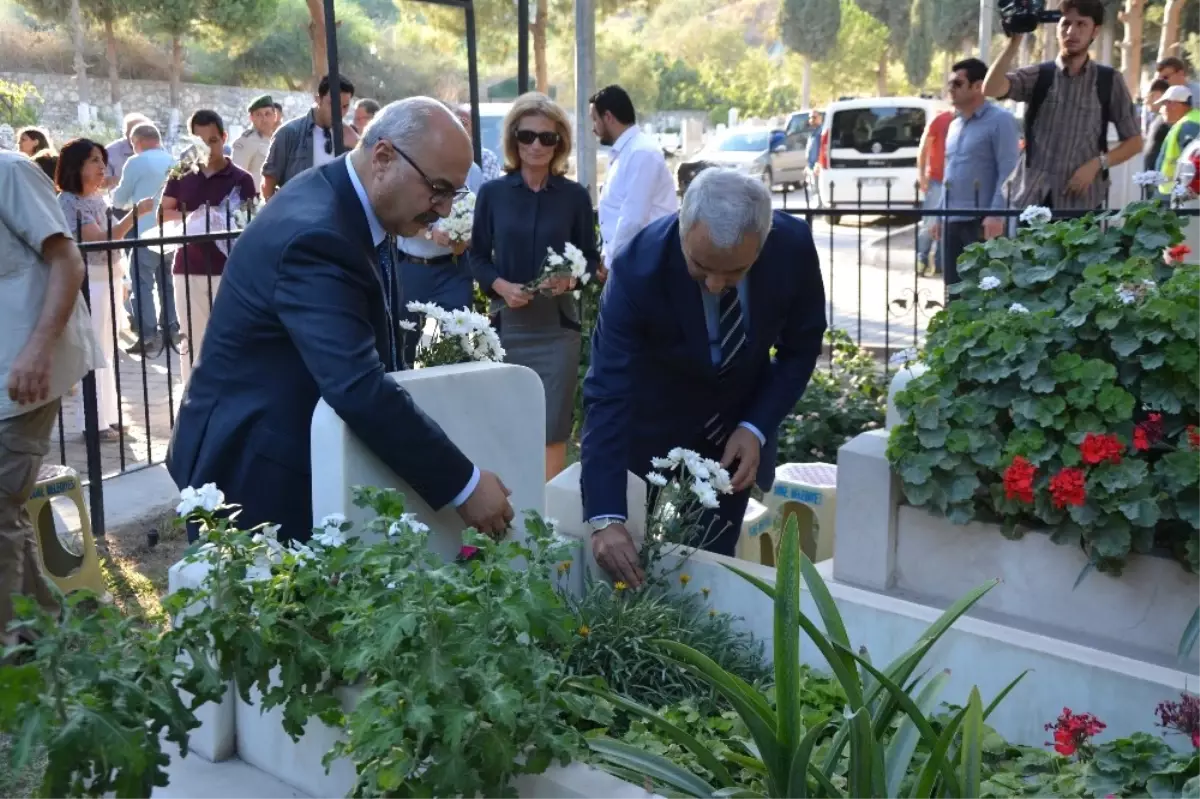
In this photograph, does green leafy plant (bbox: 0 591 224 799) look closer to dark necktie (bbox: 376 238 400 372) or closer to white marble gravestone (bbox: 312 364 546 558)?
white marble gravestone (bbox: 312 364 546 558)

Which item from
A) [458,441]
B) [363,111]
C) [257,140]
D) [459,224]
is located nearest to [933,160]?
[363,111]

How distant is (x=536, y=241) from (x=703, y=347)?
242cm

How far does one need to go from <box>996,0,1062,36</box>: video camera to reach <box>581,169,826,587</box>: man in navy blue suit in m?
3.77

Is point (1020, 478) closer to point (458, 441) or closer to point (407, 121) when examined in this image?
point (458, 441)

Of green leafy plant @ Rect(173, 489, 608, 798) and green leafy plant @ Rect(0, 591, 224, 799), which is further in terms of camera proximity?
green leafy plant @ Rect(173, 489, 608, 798)

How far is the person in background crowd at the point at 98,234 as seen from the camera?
20.5ft

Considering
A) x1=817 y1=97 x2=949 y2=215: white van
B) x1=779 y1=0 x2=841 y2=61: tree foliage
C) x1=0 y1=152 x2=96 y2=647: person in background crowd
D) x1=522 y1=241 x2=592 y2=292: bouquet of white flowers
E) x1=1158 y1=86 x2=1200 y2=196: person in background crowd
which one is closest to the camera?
x1=0 y1=152 x2=96 y2=647: person in background crowd

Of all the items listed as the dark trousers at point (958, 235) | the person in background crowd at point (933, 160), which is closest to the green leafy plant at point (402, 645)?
the dark trousers at point (958, 235)

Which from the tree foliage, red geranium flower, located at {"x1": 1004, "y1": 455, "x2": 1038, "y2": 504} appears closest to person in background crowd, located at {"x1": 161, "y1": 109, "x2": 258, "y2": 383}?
red geranium flower, located at {"x1": 1004, "y1": 455, "x2": 1038, "y2": 504}

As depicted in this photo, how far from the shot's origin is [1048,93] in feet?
21.4

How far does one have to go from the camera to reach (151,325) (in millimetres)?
10703

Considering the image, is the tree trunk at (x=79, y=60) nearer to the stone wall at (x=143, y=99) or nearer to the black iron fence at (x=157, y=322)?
the stone wall at (x=143, y=99)

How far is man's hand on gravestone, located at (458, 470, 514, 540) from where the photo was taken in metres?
2.61

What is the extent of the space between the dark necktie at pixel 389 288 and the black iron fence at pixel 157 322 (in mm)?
2284
